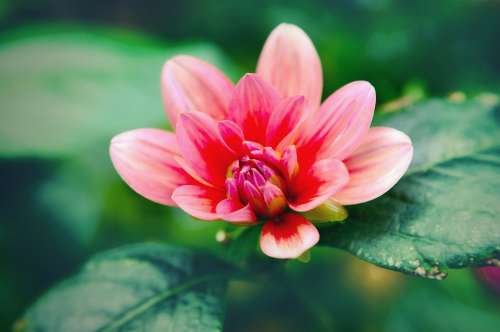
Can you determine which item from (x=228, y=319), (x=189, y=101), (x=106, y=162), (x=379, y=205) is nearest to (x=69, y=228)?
(x=106, y=162)

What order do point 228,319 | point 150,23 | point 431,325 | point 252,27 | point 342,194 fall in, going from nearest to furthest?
point 342,194, point 431,325, point 228,319, point 252,27, point 150,23

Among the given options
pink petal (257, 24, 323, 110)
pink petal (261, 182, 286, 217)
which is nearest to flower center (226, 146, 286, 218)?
pink petal (261, 182, 286, 217)

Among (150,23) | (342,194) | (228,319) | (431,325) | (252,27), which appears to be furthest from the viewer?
(150,23)

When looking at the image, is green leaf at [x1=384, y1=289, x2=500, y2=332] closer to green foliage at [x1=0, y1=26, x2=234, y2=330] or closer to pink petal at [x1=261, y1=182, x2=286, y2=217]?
green foliage at [x1=0, y1=26, x2=234, y2=330]

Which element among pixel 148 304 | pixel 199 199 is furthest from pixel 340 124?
pixel 148 304

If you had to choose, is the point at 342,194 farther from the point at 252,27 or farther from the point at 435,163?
the point at 252,27

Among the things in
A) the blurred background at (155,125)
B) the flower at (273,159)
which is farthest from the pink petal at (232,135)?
the blurred background at (155,125)
